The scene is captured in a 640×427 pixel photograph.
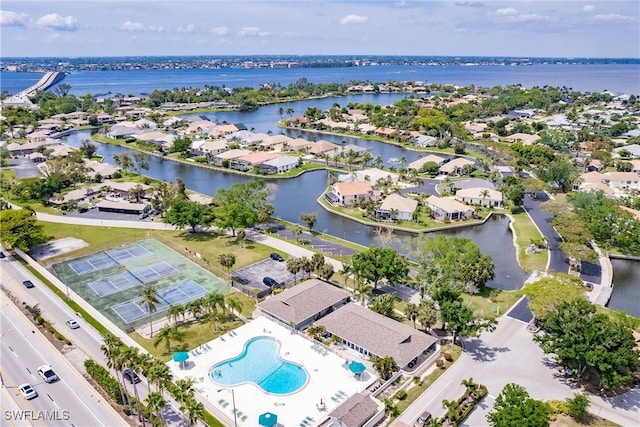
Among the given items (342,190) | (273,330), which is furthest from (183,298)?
(342,190)

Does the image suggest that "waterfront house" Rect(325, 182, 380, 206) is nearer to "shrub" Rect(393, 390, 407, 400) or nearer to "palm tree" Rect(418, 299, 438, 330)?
"palm tree" Rect(418, 299, 438, 330)

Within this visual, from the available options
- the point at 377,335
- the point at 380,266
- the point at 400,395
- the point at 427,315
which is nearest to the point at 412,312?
the point at 427,315

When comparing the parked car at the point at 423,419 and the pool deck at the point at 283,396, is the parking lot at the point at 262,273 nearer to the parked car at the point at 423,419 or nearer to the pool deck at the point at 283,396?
the pool deck at the point at 283,396

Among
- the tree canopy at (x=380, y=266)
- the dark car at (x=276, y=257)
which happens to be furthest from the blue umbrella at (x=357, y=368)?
the dark car at (x=276, y=257)

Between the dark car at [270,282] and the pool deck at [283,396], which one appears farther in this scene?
the dark car at [270,282]

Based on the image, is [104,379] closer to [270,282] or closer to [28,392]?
[28,392]

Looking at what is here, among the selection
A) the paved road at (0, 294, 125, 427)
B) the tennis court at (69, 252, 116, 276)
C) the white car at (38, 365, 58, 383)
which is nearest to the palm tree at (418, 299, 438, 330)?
the paved road at (0, 294, 125, 427)
